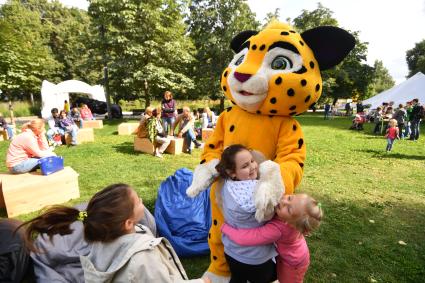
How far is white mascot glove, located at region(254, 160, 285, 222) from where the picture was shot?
6.13ft

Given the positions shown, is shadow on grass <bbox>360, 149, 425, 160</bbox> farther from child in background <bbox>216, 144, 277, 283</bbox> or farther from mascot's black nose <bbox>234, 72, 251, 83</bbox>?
mascot's black nose <bbox>234, 72, 251, 83</bbox>

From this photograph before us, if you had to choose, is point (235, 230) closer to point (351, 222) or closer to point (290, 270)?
point (290, 270)

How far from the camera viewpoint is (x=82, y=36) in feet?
55.5

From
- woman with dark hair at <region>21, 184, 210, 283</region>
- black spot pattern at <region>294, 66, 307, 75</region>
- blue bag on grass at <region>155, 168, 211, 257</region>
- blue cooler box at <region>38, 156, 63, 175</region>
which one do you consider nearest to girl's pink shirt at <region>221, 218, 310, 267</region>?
woman with dark hair at <region>21, 184, 210, 283</region>

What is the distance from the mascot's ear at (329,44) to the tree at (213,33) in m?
19.0

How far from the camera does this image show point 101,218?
1.67m

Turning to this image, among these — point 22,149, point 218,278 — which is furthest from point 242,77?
point 22,149

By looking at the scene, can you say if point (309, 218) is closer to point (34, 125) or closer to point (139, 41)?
point (34, 125)

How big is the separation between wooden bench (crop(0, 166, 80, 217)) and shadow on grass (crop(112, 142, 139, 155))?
3.83 meters

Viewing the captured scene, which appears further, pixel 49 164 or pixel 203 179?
pixel 49 164

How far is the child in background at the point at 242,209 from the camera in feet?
6.59

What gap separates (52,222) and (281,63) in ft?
6.27

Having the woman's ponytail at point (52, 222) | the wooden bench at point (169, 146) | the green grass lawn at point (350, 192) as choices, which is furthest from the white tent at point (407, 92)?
the woman's ponytail at point (52, 222)

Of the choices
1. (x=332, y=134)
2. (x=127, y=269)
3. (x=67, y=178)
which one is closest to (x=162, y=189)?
(x=67, y=178)
